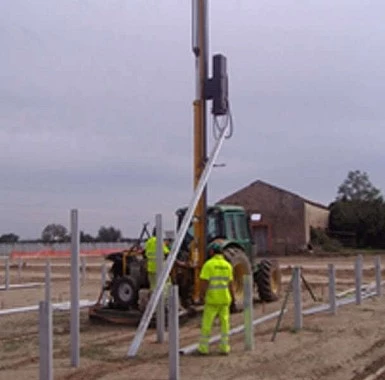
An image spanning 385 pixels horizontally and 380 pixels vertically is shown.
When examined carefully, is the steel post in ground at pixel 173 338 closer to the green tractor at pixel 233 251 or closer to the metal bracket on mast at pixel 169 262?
the metal bracket on mast at pixel 169 262

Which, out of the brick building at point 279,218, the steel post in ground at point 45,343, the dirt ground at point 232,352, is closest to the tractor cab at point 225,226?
the dirt ground at point 232,352

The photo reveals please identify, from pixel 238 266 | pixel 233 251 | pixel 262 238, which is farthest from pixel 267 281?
pixel 262 238

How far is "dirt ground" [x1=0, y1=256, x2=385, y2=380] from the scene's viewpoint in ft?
30.4

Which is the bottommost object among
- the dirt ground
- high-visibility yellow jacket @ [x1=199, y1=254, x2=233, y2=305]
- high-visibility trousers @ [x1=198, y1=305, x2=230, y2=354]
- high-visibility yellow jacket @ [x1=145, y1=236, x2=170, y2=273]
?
the dirt ground

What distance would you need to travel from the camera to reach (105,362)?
999 cm

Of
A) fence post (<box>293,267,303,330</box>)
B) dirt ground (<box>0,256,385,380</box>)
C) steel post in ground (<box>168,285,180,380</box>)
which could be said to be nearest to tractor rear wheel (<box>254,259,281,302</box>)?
dirt ground (<box>0,256,385,380</box>)

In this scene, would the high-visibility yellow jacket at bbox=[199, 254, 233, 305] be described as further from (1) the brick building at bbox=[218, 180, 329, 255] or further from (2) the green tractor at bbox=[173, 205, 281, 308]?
(1) the brick building at bbox=[218, 180, 329, 255]

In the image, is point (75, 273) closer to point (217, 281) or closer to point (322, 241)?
point (217, 281)

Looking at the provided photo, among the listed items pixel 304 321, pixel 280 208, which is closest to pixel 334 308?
pixel 304 321

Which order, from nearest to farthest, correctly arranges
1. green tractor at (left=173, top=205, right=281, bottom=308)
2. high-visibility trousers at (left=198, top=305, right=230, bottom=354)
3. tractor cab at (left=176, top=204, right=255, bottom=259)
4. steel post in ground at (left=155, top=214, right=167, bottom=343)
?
high-visibility trousers at (left=198, top=305, right=230, bottom=354) → steel post in ground at (left=155, top=214, right=167, bottom=343) → green tractor at (left=173, top=205, right=281, bottom=308) → tractor cab at (left=176, top=204, right=255, bottom=259)

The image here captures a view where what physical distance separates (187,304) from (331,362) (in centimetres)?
489

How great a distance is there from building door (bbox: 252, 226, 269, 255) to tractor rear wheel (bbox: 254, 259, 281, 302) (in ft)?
127

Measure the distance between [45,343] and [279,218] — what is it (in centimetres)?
5228

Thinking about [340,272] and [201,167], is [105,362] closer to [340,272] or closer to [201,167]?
[201,167]
